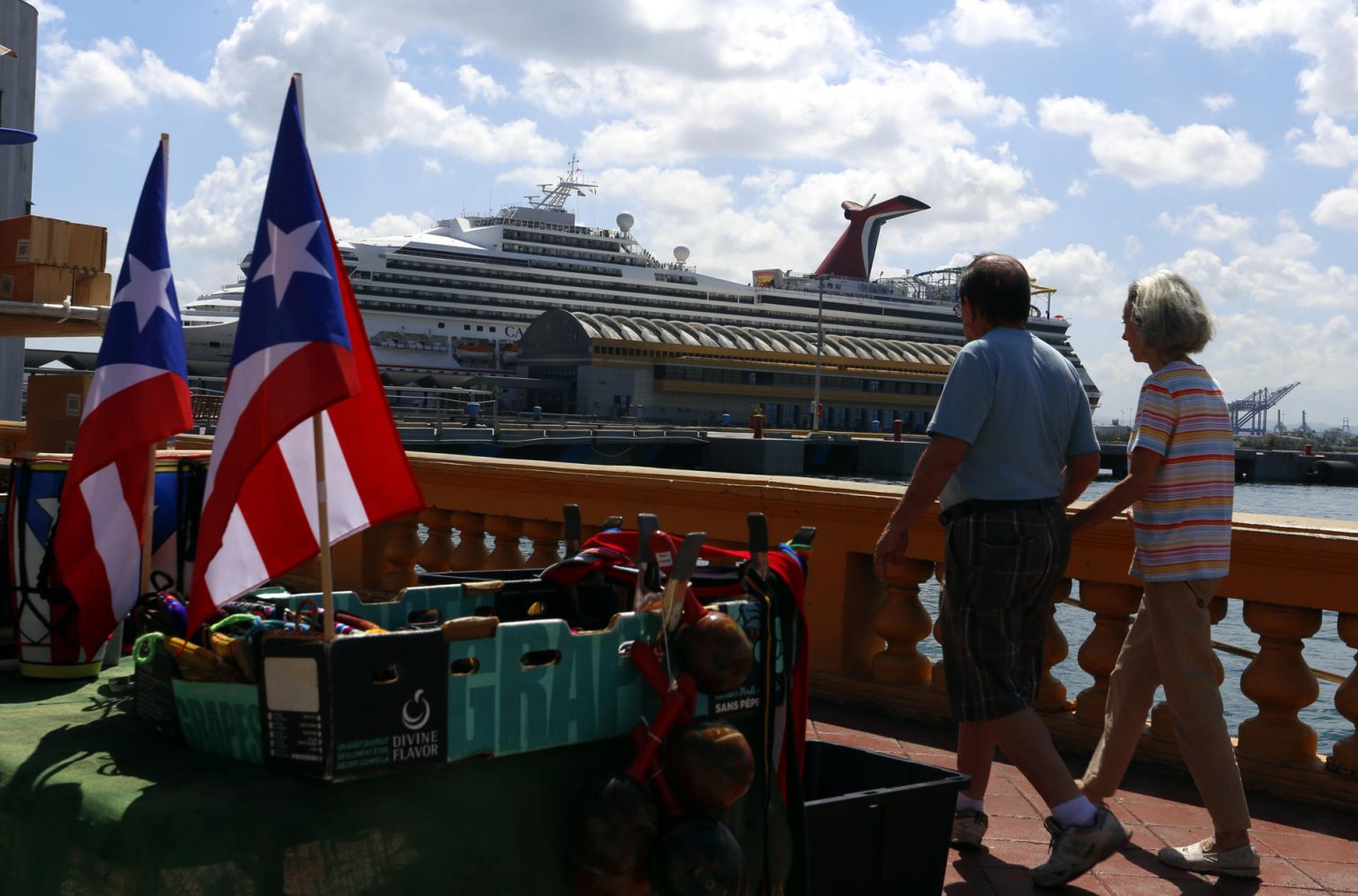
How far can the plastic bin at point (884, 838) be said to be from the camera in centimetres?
246

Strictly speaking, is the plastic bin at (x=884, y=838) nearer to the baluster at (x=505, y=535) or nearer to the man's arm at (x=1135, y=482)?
the man's arm at (x=1135, y=482)

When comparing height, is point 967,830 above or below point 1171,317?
below

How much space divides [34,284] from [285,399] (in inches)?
189

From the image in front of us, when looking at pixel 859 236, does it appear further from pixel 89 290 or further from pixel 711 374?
pixel 89 290

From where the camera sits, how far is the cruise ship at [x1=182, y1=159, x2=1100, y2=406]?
8144 centimetres

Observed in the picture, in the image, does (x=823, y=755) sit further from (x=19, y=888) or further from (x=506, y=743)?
(x=19, y=888)

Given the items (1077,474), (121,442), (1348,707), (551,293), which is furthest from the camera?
(551,293)

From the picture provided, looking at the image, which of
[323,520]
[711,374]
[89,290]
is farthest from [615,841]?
[711,374]

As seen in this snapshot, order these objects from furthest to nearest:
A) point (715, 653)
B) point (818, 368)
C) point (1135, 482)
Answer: point (818, 368), point (1135, 482), point (715, 653)

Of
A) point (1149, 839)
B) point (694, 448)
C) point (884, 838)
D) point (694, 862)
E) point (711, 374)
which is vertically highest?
point (711, 374)

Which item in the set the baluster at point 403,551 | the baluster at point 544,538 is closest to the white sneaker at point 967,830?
the baluster at point 544,538

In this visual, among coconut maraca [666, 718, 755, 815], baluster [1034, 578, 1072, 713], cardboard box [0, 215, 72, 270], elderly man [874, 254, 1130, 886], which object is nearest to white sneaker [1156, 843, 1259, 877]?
elderly man [874, 254, 1130, 886]

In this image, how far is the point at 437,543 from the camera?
5781 mm

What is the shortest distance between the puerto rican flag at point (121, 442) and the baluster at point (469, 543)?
112 inches
